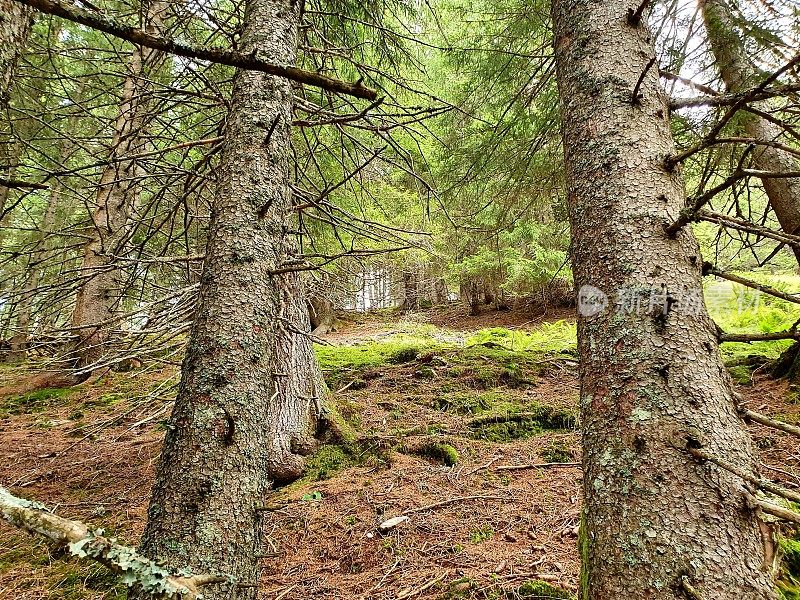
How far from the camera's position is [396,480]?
3.29 m

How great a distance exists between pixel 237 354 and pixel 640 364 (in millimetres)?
1603

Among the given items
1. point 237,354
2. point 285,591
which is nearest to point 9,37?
point 237,354

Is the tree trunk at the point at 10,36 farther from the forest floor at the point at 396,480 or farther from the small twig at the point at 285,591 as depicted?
the small twig at the point at 285,591

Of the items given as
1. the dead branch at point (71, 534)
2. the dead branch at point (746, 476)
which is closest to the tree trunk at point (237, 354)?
the dead branch at point (71, 534)

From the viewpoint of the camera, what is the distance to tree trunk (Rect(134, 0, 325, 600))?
1484mm

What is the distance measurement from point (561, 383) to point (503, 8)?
4.50m

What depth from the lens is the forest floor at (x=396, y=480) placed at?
7.09 ft

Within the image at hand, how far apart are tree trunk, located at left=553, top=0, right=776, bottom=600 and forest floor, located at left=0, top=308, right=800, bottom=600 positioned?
15.3 inches

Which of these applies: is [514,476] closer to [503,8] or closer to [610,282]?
[610,282]

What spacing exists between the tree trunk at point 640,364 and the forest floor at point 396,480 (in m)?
0.39

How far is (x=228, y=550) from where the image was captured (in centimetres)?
147

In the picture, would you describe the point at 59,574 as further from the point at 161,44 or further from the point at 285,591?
the point at 161,44

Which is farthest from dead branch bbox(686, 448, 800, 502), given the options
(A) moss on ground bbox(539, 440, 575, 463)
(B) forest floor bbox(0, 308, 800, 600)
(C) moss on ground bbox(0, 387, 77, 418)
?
(C) moss on ground bbox(0, 387, 77, 418)

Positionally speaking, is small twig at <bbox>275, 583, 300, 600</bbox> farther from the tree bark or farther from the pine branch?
the tree bark
